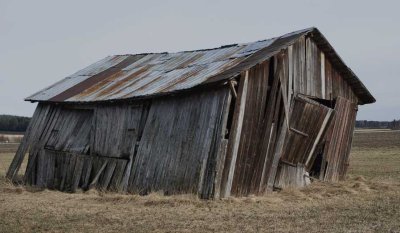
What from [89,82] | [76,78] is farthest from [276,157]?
[76,78]

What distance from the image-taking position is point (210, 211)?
40.0 ft

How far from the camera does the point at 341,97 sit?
58.8 feet

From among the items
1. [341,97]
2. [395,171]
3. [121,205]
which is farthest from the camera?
[395,171]

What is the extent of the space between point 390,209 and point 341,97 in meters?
6.59

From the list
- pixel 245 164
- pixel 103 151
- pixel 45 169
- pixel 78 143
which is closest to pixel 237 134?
pixel 245 164

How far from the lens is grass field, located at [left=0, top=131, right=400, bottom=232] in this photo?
10.3 metres

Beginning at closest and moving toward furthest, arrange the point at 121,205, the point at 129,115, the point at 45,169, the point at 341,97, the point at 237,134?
the point at 121,205
the point at 237,134
the point at 129,115
the point at 341,97
the point at 45,169

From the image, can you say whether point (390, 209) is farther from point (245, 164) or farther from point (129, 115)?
point (129, 115)

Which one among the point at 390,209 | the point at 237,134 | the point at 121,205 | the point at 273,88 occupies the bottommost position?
the point at 121,205

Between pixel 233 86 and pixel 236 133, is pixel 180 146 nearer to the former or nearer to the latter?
pixel 236 133

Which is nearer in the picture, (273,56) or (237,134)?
(237,134)

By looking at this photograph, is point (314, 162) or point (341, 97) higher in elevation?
point (341, 97)

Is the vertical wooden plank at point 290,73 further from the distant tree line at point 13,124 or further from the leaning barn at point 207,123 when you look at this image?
the distant tree line at point 13,124

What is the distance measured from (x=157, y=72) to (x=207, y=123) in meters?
4.91
